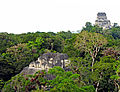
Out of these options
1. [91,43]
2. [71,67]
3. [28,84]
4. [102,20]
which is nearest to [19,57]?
[71,67]

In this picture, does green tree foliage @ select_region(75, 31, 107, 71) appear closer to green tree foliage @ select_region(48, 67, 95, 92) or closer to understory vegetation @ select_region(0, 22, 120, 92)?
understory vegetation @ select_region(0, 22, 120, 92)

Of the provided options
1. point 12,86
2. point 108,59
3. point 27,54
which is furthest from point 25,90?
point 27,54

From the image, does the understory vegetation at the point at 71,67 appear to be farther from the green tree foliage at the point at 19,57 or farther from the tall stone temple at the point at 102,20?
the tall stone temple at the point at 102,20

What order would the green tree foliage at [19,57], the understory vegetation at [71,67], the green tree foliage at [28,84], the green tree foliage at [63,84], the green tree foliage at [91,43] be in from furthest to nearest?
the green tree foliage at [19,57], the green tree foliage at [91,43], the green tree foliage at [28,84], the understory vegetation at [71,67], the green tree foliage at [63,84]

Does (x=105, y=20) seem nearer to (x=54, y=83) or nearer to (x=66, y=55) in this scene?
(x=66, y=55)

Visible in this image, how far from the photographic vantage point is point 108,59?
14055mm

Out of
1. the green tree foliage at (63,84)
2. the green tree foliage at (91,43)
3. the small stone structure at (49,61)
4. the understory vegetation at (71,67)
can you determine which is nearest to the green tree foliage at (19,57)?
the understory vegetation at (71,67)

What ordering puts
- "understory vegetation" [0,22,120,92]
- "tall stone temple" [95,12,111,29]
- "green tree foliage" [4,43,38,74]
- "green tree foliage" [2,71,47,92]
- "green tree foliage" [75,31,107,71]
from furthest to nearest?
"tall stone temple" [95,12,111,29], "green tree foliage" [4,43,38,74], "green tree foliage" [75,31,107,71], "green tree foliage" [2,71,47,92], "understory vegetation" [0,22,120,92]

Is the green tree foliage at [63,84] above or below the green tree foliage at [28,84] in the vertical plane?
above

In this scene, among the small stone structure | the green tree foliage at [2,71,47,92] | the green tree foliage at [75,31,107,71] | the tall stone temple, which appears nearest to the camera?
the green tree foliage at [2,71,47,92]

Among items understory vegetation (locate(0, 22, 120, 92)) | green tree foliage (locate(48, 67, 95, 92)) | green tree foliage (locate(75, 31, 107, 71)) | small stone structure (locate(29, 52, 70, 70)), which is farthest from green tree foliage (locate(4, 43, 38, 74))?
green tree foliage (locate(48, 67, 95, 92))

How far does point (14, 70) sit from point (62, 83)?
11.4m

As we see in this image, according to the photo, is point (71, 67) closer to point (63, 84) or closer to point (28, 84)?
point (28, 84)

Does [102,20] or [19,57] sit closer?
[19,57]
